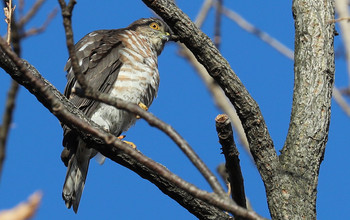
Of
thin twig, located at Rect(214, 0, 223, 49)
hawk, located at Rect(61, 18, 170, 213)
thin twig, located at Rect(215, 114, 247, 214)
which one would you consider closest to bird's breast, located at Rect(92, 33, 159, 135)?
hawk, located at Rect(61, 18, 170, 213)

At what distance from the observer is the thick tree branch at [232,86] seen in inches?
153

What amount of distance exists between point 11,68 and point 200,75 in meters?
6.07

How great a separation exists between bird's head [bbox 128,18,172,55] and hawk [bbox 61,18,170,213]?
2.30ft

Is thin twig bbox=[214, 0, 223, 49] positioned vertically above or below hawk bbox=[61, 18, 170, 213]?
above

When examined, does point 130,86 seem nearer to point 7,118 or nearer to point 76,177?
point 76,177

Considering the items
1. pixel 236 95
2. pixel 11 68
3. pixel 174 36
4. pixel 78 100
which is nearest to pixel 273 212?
pixel 236 95

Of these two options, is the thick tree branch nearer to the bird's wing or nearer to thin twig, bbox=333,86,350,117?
the bird's wing

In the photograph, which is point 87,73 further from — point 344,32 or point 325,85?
point 344,32

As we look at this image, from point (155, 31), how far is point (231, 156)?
3.83 m

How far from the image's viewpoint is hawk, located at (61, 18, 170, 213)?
5.68 metres

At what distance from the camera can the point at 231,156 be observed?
349cm

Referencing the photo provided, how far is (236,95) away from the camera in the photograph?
3898 mm

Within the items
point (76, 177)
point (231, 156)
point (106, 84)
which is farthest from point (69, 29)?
point (76, 177)

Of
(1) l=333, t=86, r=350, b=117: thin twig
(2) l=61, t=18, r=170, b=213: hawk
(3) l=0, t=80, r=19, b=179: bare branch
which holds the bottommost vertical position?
(3) l=0, t=80, r=19, b=179: bare branch
